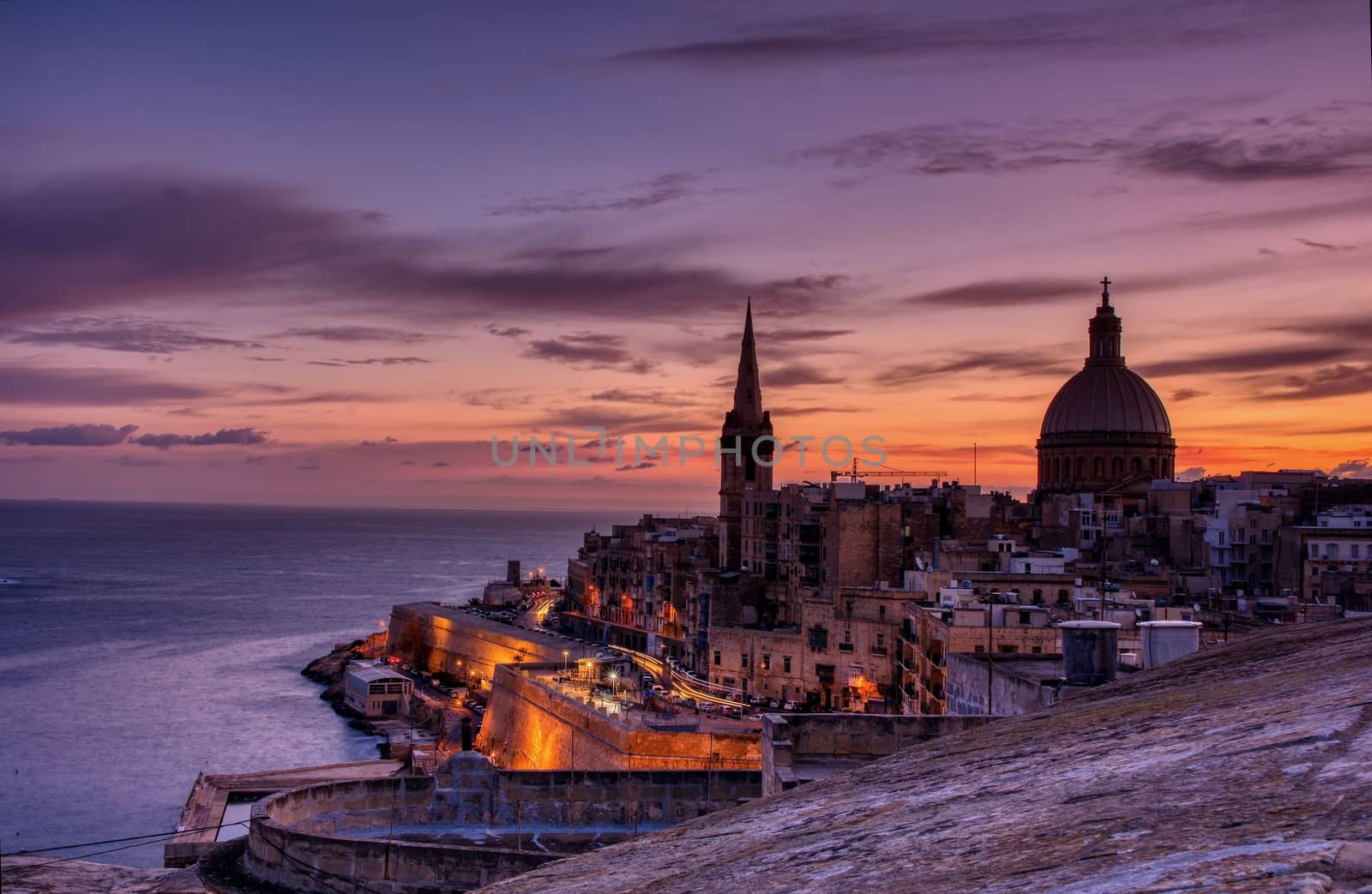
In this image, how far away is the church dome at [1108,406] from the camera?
252 ft

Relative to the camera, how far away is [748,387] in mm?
81062

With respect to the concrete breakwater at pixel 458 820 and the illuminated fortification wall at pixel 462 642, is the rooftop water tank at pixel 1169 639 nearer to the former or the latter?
the concrete breakwater at pixel 458 820

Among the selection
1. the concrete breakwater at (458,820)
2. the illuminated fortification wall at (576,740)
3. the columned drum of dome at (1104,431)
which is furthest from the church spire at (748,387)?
the concrete breakwater at (458,820)

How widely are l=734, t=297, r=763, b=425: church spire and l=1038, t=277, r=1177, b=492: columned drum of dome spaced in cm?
1802

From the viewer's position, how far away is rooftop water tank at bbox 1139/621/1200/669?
14.8m

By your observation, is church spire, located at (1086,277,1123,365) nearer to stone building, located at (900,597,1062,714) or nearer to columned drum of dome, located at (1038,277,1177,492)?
columned drum of dome, located at (1038,277,1177,492)

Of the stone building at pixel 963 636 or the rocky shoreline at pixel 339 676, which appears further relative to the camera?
the rocky shoreline at pixel 339 676

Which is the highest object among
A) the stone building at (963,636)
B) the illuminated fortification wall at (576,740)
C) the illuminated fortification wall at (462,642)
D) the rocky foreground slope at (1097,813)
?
the rocky foreground slope at (1097,813)

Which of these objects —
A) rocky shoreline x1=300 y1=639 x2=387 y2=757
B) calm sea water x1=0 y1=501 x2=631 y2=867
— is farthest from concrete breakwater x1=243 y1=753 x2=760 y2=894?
rocky shoreline x1=300 y1=639 x2=387 y2=757

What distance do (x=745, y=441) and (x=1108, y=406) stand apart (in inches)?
874

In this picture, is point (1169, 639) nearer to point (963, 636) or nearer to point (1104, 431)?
point (963, 636)

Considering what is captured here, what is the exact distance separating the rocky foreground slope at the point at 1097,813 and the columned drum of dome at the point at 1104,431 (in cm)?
6919

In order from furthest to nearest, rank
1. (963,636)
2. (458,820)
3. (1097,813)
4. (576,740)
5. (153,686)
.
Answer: (153,686)
(963,636)
(576,740)
(458,820)
(1097,813)

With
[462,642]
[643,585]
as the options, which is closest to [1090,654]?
[643,585]
